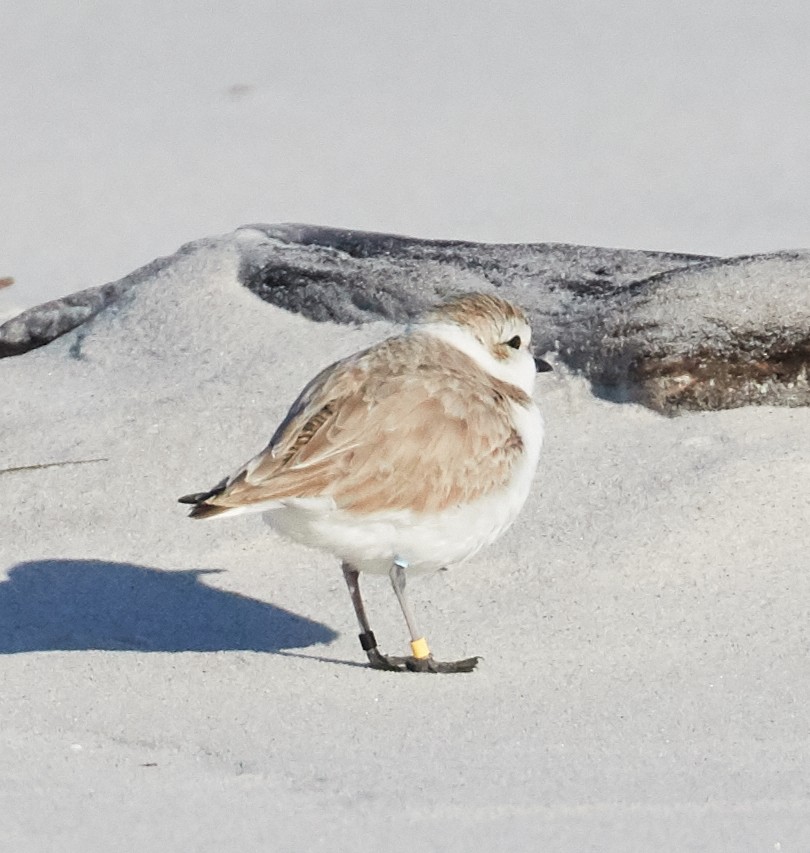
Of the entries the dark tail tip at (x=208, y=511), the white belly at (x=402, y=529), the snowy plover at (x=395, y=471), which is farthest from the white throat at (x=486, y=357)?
the dark tail tip at (x=208, y=511)

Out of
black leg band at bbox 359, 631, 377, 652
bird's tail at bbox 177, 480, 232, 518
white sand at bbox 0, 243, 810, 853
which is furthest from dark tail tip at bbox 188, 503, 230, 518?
black leg band at bbox 359, 631, 377, 652

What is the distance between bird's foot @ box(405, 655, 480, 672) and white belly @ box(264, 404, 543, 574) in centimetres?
26

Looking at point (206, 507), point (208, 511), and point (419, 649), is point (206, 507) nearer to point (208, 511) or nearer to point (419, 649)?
point (208, 511)

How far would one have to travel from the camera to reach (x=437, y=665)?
A: 184 inches

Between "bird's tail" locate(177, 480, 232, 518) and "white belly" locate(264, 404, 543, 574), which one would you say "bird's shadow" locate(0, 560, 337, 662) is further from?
"bird's tail" locate(177, 480, 232, 518)

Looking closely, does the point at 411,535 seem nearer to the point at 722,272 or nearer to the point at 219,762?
the point at 219,762

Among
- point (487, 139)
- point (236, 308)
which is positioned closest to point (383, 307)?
point (236, 308)

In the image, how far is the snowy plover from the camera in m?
4.44

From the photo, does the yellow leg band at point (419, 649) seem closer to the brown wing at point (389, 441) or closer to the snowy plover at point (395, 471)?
the snowy plover at point (395, 471)

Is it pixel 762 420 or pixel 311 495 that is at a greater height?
pixel 311 495

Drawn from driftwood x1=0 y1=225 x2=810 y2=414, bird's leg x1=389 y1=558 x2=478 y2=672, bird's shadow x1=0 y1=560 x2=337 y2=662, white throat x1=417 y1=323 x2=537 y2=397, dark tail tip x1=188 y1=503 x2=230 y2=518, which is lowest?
bird's shadow x1=0 y1=560 x2=337 y2=662

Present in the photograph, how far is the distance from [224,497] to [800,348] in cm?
282

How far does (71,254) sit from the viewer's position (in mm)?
9578

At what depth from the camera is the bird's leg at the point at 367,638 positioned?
4.72 meters
